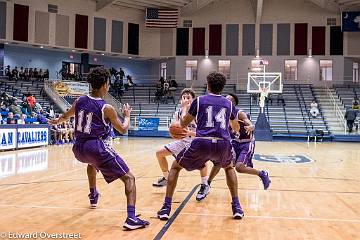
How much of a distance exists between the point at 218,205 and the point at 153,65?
109 feet

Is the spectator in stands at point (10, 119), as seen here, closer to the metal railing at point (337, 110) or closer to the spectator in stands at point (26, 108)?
the spectator in stands at point (26, 108)

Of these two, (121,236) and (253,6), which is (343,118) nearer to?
(253,6)

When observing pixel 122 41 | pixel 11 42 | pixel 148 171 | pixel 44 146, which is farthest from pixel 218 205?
pixel 122 41

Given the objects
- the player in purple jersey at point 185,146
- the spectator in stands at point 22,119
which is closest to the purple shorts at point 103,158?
the player in purple jersey at point 185,146

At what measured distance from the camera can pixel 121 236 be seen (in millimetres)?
4406

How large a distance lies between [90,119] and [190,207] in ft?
6.55

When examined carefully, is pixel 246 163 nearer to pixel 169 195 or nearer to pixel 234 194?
pixel 234 194

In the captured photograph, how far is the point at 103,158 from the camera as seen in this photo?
16.1 ft

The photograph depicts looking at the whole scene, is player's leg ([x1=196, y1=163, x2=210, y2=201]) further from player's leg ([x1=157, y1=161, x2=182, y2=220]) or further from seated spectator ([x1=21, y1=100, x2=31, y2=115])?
seated spectator ([x1=21, y1=100, x2=31, y2=115])

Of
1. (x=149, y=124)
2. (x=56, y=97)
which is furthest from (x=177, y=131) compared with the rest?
(x=56, y=97)

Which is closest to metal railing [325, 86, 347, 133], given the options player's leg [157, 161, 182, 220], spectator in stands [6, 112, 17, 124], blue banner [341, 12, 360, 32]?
blue banner [341, 12, 360, 32]

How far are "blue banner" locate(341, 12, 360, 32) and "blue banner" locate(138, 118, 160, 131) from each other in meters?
16.9

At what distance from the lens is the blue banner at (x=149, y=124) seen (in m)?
28.7

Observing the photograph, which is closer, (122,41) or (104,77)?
(104,77)
